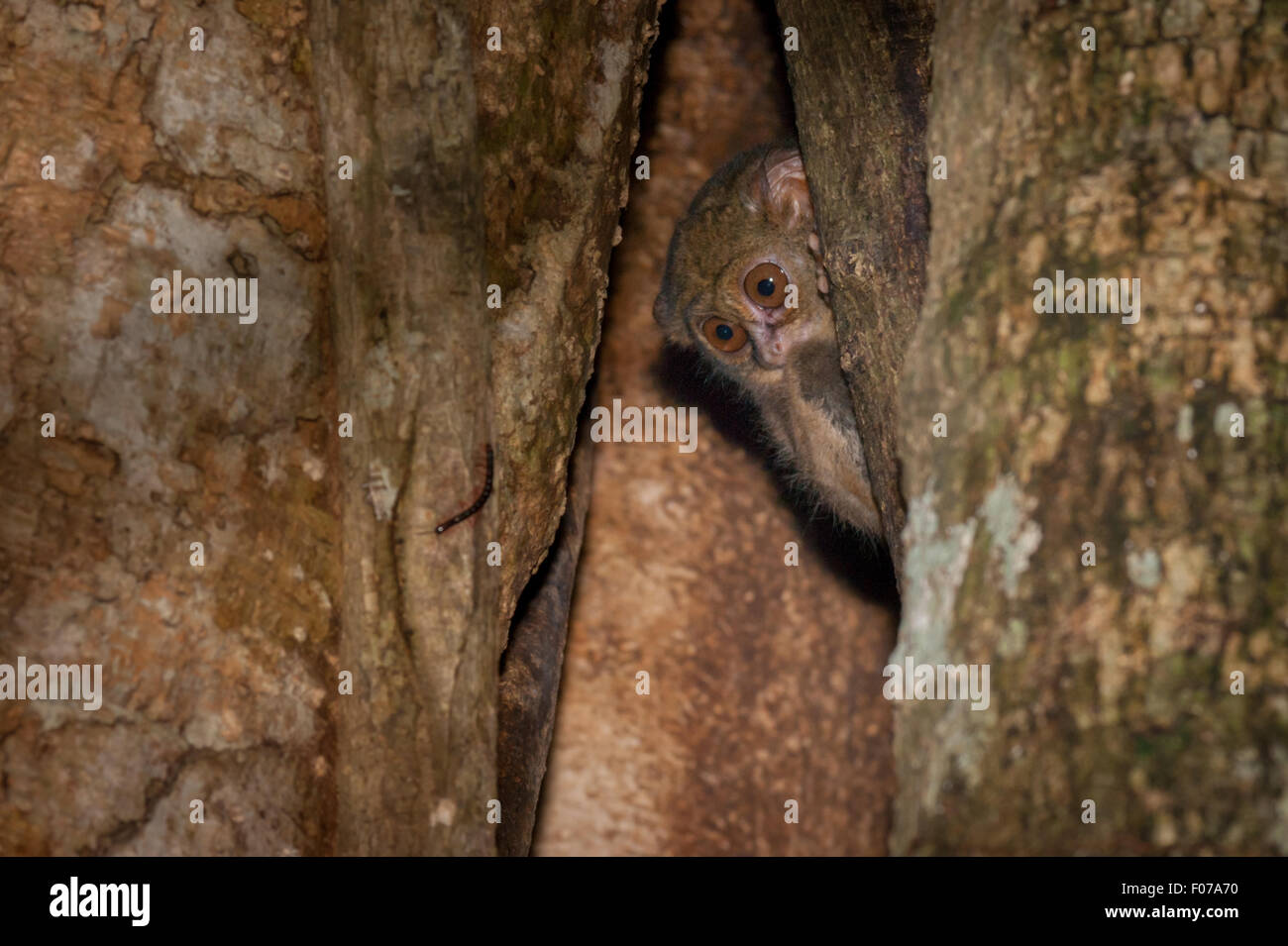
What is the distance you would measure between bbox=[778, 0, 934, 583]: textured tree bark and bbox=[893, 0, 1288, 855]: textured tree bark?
2.76 feet

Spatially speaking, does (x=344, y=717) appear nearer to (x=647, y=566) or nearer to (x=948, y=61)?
(x=948, y=61)

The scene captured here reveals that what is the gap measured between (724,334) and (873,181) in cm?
206

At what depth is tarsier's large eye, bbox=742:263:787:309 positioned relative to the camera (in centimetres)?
475

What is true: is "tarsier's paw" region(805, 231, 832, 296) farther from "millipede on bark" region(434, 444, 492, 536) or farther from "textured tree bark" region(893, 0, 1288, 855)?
"textured tree bark" region(893, 0, 1288, 855)

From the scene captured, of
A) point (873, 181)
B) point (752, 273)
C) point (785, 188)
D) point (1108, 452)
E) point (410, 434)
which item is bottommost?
point (1108, 452)

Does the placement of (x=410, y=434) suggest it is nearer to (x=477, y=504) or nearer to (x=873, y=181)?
(x=477, y=504)

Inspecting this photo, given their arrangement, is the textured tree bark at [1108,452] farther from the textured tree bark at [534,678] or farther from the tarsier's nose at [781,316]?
the tarsier's nose at [781,316]

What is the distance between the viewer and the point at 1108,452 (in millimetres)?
1720

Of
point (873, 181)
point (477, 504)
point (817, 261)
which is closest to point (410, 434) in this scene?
point (477, 504)

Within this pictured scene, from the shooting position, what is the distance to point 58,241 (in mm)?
2729

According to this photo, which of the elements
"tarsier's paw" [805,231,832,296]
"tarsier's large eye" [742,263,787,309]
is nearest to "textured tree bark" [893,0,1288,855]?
"tarsier's paw" [805,231,832,296]

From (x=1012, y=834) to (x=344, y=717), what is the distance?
62.0 inches

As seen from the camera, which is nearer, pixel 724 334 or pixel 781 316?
pixel 781 316
